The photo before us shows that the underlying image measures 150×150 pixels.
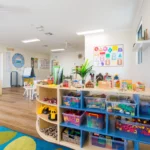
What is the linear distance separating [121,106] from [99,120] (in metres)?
0.36

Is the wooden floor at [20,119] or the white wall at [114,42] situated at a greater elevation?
the white wall at [114,42]

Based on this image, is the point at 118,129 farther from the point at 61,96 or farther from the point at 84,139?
the point at 61,96

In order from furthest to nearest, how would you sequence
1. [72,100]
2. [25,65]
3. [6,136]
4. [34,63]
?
1. [34,63]
2. [25,65]
3. [6,136]
4. [72,100]

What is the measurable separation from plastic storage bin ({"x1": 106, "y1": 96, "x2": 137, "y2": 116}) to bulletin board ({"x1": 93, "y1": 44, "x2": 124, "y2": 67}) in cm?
346

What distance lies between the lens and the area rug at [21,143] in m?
1.81

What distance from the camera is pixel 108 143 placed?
1688mm

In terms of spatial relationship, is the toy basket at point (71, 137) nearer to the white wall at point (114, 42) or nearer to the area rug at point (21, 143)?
the area rug at point (21, 143)

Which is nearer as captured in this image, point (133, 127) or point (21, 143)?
point (133, 127)

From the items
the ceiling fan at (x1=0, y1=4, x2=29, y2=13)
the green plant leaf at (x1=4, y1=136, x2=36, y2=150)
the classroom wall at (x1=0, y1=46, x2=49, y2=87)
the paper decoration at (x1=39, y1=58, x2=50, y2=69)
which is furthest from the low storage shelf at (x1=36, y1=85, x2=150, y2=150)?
the paper decoration at (x1=39, y1=58, x2=50, y2=69)

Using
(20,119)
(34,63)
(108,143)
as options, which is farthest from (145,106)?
(34,63)

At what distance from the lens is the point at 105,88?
1639mm

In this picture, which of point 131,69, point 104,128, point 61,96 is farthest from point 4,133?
point 131,69

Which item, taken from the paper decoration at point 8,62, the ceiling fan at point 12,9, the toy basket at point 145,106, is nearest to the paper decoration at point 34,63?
the paper decoration at point 8,62

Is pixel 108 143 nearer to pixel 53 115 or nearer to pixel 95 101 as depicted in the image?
pixel 95 101
